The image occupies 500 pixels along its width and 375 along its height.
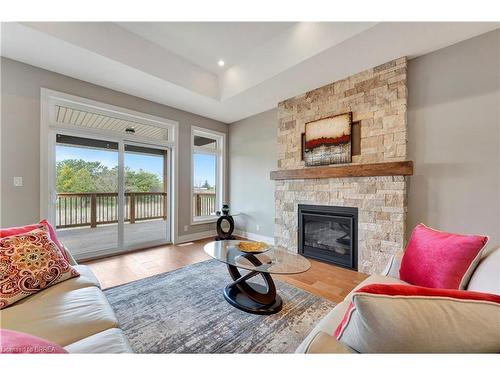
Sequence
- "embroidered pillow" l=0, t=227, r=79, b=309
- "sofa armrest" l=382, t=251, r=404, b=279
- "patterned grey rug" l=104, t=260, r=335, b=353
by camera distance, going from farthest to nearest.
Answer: "sofa armrest" l=382, t=251, r=404, b=279 → "patterned grey rug" l=104, t=260, r=335, b=353 → "embroidered pillow" l=0, t=227, r=79, b=309

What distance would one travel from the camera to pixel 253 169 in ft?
14.5

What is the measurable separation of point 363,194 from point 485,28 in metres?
1.93

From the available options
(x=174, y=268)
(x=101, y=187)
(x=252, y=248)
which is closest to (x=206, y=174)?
(x=101, y=187)

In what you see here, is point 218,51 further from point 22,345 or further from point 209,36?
point 22,345

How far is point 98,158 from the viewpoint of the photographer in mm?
3303

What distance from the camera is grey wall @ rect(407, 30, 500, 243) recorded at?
207 centimetres

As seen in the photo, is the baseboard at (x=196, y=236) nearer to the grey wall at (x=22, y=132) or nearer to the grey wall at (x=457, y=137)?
the grey wall at (x=22, y=132)

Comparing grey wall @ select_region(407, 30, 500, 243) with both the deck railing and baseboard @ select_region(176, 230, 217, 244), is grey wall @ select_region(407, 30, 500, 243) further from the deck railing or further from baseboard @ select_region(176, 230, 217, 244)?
the deck railing

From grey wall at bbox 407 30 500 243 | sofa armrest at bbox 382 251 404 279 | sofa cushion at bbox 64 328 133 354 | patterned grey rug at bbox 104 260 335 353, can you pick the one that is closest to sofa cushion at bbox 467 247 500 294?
sofa armrest at bbox 382 251 404 279

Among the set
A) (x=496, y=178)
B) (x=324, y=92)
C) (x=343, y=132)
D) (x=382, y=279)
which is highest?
(x=324, y=92)

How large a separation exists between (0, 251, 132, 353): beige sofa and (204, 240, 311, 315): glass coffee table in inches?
36.5

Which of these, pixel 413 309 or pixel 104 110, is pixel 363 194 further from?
pixel 104 110

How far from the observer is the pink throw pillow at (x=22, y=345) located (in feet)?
1.87
